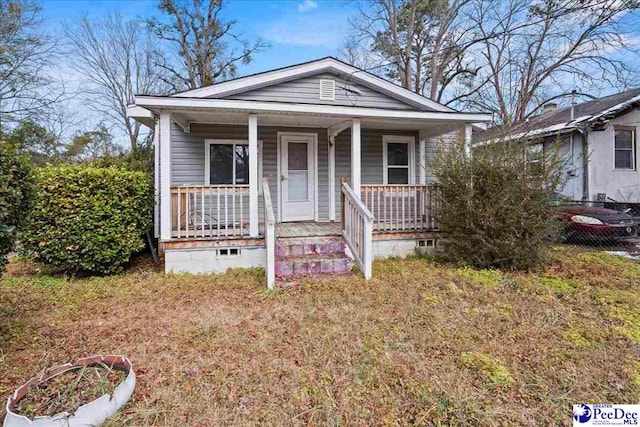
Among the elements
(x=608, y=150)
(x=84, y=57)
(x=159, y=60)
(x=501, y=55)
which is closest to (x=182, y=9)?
(x=159, y=60)

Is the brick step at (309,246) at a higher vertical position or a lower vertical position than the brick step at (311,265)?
higher

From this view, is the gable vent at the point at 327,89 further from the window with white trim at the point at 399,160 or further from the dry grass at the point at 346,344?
the dry grass at the point at 346,344

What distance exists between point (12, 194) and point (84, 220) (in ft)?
7.90

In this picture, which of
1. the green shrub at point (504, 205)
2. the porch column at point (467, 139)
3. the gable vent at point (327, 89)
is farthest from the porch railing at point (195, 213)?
the porch column at point (467, 139)

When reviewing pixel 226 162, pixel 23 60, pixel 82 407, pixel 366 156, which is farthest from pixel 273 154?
pixel 23 60

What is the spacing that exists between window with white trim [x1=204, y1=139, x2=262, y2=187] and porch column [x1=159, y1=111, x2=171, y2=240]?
73.2 inches

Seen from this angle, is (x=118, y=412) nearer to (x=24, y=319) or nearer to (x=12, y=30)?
(x=24, y=319)

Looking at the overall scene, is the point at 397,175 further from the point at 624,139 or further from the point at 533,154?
the point at 624,139

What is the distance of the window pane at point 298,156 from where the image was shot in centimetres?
764

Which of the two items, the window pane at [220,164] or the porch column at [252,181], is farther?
the window pane at [220,164]

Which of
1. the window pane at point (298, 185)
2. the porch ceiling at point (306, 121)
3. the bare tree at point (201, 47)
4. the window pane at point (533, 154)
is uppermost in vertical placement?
the bare tree at point (201, 47)

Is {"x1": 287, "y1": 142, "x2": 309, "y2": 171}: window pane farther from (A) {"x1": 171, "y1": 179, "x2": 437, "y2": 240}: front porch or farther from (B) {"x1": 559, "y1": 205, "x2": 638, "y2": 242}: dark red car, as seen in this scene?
(B) {"x1": 559, "y1": 205, "x2": 638, "y2": 242}: dark red car

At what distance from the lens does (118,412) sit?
2.15m

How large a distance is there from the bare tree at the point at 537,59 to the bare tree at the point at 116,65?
16318 millimetres
